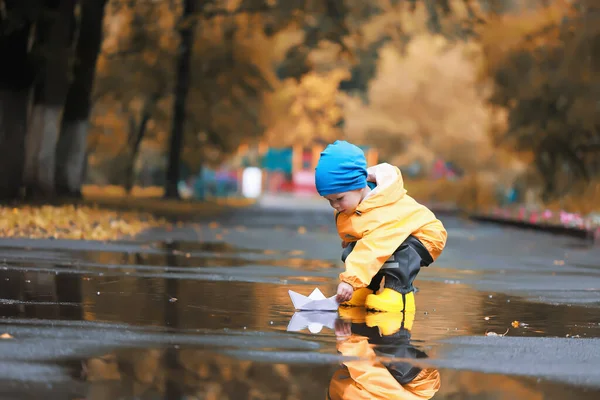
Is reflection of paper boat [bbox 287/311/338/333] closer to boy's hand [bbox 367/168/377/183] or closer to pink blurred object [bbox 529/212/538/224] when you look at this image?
boy's hand [bbox 367/168/377/183]

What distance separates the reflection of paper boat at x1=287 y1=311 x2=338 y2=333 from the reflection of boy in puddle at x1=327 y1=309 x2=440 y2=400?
0.12 m

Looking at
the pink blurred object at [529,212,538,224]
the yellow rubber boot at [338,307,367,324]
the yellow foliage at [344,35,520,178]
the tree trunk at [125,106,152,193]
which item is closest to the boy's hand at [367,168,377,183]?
the yellow rubber boot at [338,307,367,324]

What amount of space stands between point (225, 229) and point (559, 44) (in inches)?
557

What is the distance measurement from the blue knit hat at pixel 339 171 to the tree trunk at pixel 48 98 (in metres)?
17.7

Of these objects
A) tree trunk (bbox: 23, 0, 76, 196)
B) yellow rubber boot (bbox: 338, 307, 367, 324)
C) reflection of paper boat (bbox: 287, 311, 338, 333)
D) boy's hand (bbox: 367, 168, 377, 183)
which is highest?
tree trunk (bbox: 23, 0, 76, 196)

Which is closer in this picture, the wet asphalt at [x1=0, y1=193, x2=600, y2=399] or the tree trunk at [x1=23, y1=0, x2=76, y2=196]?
the wet asphalt at [x1=0, y1=193, x2=600, y2=399]

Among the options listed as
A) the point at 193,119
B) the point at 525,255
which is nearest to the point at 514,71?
the point at 193,119

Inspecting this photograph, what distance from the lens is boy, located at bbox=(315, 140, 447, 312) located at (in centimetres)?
1018

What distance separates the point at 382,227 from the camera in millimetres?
10406

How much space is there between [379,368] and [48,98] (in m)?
22.0

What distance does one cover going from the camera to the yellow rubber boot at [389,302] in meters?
10.4

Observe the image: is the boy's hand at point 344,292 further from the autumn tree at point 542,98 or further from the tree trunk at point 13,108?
the autumn tree at point 542,98

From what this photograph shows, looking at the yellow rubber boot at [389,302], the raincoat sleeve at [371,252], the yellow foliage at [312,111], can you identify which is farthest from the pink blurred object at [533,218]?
the yellow foliage at [312,111]

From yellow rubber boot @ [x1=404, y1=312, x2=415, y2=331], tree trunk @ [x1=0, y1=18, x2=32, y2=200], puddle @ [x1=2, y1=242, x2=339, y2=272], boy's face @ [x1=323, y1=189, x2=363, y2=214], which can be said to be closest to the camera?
yellow rubber boot @ [x1=404, y1=312, x2=415, y2=331]
